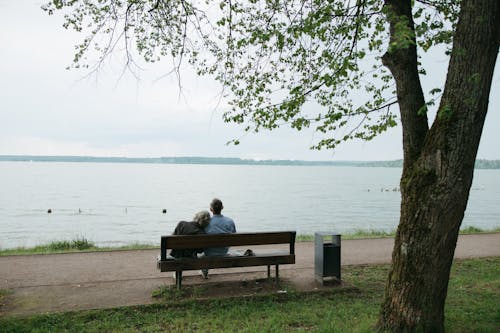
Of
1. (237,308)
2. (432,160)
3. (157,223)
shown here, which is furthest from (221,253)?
(157,223)

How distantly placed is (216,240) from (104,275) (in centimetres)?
256

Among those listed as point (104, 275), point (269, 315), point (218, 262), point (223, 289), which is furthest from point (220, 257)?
point (104, 275)

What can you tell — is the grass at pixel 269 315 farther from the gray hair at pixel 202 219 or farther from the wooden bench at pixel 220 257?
the gray hair at pixel 202 219

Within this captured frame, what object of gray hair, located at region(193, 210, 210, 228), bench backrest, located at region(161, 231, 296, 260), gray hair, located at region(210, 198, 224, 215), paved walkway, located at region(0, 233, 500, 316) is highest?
gray hair, located at region(210, 198, 224, 215)

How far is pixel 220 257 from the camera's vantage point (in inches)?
247

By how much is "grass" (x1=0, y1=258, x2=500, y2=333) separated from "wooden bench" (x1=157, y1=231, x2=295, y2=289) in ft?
1.51

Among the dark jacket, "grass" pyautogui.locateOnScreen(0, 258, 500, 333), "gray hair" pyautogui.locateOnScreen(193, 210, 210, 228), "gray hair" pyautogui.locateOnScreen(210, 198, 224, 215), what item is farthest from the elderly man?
"grass" pyautogui.locateOnScreen(0, 258, 500, 333)

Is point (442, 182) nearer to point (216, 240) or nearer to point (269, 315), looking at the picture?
point (269, 315)

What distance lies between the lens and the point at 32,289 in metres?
6.46

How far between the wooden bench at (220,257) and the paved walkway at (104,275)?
0.52 meters

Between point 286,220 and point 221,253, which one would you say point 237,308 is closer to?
point 221,253

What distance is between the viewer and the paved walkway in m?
5.89

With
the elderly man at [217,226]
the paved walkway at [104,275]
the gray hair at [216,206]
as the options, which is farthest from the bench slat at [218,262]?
the gray hair at [216,206]

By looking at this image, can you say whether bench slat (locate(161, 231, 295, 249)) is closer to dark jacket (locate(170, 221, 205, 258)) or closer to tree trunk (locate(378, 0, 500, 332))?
dark jacket (locate(170, 221, 205, 258))
